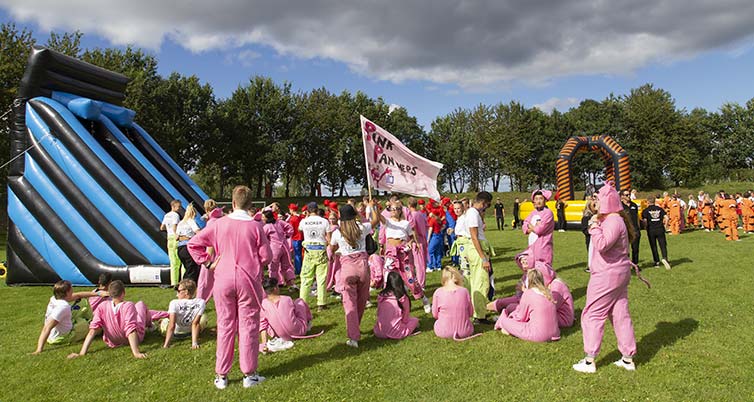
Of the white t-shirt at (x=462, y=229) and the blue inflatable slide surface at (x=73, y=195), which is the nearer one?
the white t-shirt at (x=462, y=229)

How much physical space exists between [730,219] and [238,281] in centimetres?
1744

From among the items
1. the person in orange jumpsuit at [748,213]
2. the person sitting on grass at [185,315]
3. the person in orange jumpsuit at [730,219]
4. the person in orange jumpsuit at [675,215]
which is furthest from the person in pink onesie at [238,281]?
the person in orange jumpsuit at [748,213]

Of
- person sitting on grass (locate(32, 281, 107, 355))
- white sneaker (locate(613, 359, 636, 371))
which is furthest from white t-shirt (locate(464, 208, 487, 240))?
person sitting on grass (locate(32, 281, 107, 355))

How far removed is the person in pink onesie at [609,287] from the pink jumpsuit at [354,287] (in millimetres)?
2560

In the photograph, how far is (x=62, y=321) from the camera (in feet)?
19.4

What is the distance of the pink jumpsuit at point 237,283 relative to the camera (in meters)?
4.42

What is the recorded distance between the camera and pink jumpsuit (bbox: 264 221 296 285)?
28.5ft

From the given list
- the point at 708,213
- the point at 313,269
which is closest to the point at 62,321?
the point at 313,269

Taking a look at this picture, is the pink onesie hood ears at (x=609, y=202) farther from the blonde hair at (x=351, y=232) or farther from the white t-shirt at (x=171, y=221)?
the white t-shirt at (x=171, y=221)

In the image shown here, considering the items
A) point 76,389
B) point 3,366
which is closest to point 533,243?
point 76,389

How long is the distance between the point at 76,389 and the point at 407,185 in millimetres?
5102

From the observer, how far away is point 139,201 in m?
9.88

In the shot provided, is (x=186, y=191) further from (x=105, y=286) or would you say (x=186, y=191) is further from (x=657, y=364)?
(x=657, y=364)

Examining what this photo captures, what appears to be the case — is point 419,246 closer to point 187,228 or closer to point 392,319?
point 392,319
